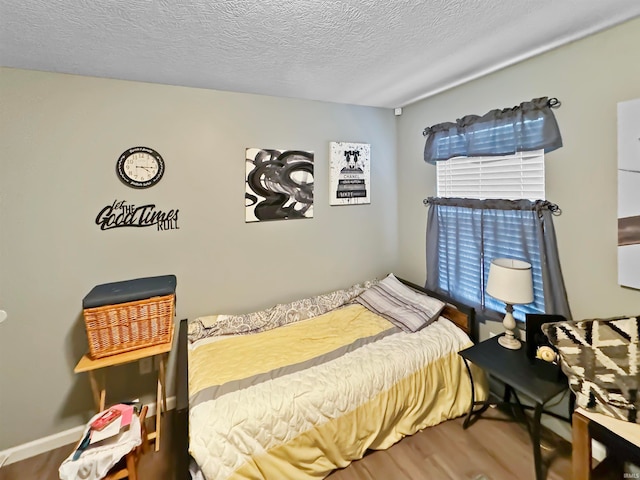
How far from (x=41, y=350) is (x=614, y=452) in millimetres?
3162

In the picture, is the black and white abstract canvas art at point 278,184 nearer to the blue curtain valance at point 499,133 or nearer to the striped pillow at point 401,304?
the striped pillow at point 401,304

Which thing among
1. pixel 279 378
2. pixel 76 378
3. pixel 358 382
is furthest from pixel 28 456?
pixel 358 382

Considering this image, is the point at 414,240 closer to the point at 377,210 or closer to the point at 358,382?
the point at 377,210

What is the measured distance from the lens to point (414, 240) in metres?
3.05

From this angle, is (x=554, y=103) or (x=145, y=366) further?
(x=145, y=366)

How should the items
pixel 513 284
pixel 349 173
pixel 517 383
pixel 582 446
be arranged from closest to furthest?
pixel 582 446 < pixel 517 383 < pixel 513 284 < pixel 349 173

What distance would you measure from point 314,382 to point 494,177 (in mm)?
1921

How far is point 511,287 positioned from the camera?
192 cm

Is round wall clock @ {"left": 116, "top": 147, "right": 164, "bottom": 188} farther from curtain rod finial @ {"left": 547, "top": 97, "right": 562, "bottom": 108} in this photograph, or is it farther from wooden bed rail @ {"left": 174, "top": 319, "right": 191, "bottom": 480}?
curtain rod finial @ {"left": 547, "top": 97, "right": 562, "bottom": 108}

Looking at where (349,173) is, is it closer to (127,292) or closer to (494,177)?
(494,177)

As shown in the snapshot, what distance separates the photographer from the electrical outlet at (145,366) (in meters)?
2.27

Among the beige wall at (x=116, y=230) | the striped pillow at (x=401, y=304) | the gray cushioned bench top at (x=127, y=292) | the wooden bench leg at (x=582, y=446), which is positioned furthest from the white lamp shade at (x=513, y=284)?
the gray cushioned bench top at (x=127, y=292)

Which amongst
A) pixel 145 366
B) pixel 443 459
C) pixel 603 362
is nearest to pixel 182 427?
pixel 145 366

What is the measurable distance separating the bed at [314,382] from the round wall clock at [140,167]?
3.53 ft
